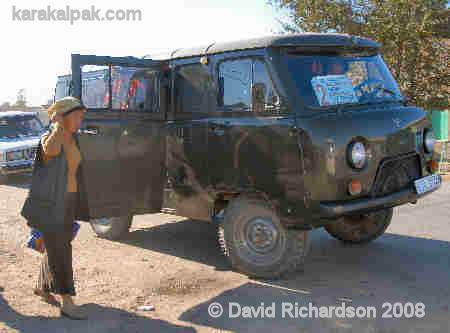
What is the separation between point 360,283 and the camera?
16.3 feet

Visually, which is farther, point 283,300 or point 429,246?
point 429,246

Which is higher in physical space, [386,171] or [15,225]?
[386,171]

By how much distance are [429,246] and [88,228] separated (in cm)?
480

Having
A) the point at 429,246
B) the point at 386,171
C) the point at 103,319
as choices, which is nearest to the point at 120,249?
the point at 103,319

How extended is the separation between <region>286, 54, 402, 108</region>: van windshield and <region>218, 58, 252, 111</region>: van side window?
18.2 inches

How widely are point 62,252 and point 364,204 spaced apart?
2682 mm

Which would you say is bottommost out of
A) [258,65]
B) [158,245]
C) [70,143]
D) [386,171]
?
[158,245]

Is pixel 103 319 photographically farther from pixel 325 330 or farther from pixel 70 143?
pixel 325 330

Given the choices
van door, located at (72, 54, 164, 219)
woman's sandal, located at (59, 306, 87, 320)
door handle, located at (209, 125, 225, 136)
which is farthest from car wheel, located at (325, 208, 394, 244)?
woman's sandal, located at (59, 306, 87, 320)

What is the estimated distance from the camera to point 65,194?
13.6ft

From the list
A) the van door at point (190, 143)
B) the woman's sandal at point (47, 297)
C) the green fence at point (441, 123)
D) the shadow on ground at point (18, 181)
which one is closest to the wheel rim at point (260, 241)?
the van door at point (190, 143)

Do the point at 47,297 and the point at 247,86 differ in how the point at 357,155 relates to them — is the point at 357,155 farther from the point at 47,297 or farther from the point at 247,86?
the point at 47,297

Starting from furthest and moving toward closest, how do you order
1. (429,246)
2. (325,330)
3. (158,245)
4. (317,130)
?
(158,245), (429,246), (317,130), (325,330)

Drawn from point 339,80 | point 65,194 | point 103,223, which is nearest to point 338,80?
point 339,80
